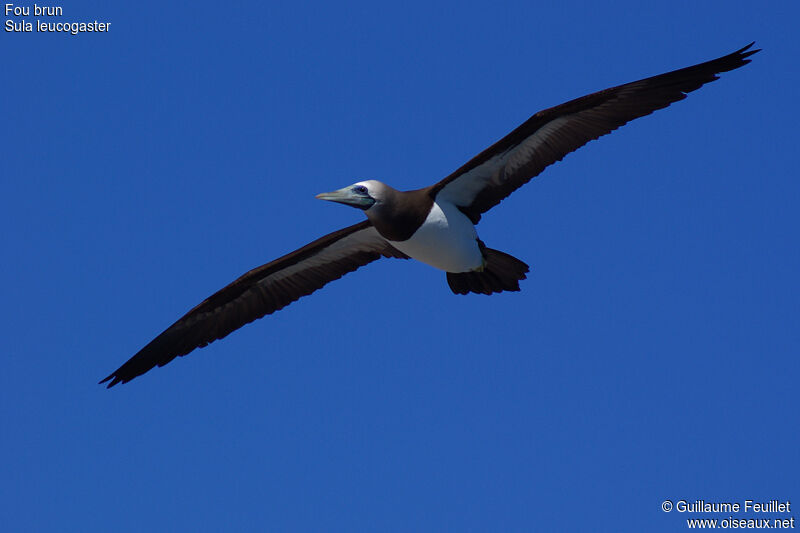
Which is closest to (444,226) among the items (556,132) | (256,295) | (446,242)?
(446,242)

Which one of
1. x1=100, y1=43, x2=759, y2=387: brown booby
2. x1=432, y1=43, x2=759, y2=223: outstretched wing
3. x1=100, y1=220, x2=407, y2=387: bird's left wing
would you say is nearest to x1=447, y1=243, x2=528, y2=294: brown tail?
x1=100, y1=43, x2=759, y2=387: brown booby

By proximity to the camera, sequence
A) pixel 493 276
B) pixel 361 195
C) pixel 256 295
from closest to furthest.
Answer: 1. pixel 361 195
2. pixel 493 276
3. pixel 256 295

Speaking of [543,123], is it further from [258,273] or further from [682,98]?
[258,273]

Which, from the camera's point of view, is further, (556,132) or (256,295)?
(256,295)

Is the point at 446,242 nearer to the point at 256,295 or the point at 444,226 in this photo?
the point at 444,226

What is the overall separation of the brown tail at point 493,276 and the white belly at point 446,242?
16cm

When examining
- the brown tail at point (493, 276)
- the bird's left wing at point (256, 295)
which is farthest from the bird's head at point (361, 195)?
the bird's left wing at point (256, 295)

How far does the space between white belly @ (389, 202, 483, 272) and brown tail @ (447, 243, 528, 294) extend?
A: 16cm

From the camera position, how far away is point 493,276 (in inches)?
543

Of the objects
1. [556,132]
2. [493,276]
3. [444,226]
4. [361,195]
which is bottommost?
[493,276]

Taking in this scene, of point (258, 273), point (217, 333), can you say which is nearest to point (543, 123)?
point (258, 273)

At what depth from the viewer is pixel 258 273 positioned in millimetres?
14641

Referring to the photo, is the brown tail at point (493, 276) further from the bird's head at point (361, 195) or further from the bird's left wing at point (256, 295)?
the bird's head at point (361, 195)

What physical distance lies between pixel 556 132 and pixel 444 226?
1.75m
